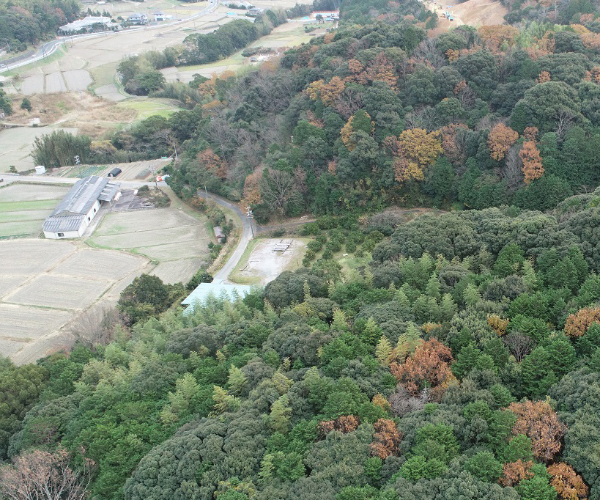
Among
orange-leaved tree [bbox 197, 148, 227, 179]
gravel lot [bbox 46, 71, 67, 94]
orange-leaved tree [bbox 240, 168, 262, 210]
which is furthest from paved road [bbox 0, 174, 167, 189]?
gravel lot [bbox 46, 71, 67, 94]

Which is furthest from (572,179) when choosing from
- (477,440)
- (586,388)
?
(477,440)

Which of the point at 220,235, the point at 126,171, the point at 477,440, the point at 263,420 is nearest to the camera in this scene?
the point at 477,440

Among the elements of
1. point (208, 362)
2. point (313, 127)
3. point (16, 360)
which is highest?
point (313, 127)

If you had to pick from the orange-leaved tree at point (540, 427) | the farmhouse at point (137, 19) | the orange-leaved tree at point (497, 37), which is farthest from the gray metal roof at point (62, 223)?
the farmhouse at point (137, 19)

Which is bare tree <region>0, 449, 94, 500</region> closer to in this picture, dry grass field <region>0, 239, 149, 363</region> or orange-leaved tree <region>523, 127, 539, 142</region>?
dry grass field <region>0, 239, 149, 363</region>

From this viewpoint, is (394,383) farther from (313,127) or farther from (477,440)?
(313,127)

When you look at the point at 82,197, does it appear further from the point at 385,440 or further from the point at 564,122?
the point at 385,440

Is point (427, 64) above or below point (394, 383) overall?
above
